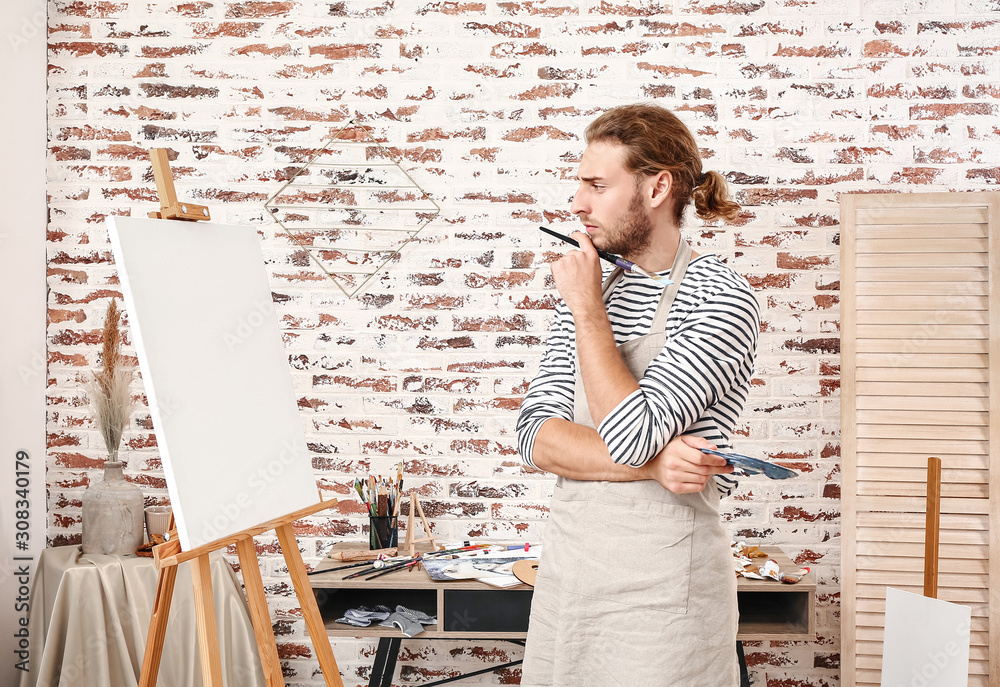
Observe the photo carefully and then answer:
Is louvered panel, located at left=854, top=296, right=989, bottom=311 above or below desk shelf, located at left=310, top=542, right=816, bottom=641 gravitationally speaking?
above

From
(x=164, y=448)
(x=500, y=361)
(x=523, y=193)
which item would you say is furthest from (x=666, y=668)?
(x=523, y=193)

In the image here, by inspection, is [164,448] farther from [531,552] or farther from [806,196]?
[806,196]

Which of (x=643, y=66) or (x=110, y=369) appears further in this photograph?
(x=643, y=66)

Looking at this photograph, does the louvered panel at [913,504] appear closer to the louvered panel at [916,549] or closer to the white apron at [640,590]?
the louvered panel at [916,549]

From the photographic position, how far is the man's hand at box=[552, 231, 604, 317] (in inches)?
52.9

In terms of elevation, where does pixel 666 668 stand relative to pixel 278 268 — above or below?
below

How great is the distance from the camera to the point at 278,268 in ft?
8.60

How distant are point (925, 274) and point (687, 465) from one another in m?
1.63

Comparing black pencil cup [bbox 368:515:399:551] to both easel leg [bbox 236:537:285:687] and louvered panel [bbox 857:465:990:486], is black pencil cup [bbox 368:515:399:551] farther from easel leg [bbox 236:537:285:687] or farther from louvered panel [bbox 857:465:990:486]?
louvered panel [bbox 857:465:990:486]

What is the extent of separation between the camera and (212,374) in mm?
1716

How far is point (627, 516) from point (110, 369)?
6.00ft

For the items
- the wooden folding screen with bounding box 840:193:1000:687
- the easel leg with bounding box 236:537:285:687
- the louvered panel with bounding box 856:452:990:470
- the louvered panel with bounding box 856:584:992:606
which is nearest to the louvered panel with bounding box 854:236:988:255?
the wooden folding screen with bounding box 840:193:1000:687

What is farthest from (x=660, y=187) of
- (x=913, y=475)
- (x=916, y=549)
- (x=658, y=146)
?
(x=916, y=549)

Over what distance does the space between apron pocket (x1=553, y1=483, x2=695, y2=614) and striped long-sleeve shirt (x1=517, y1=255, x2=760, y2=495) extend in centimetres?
12
